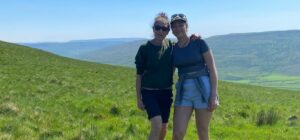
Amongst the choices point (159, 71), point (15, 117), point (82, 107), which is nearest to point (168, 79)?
point (159, 71)

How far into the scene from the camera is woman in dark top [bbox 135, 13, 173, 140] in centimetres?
835

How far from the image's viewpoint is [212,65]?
813 centimetres

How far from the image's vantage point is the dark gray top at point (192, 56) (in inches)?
320

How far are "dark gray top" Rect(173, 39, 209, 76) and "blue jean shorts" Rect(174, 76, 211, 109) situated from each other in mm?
188

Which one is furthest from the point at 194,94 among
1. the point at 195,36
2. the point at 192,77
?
the point at 195,36

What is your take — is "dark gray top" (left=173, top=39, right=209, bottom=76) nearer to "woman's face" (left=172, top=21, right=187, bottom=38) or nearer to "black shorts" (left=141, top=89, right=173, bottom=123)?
"woman's face" (left=172, top=21, right=187, bottom=38)

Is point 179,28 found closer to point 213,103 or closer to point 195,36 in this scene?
point 195,36

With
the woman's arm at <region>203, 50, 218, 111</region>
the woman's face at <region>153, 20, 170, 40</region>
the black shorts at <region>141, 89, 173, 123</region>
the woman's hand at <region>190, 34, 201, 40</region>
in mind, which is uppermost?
the woman's face at <region>153, 20, 170, 40</region>

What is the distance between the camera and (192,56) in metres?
8.14

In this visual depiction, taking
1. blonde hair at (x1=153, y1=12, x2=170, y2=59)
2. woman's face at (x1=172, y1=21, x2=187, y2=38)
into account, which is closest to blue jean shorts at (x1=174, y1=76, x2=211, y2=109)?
blonde hair at (x1=153, y1=12, x2=170, y2=59)

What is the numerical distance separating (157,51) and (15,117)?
6.57 metres

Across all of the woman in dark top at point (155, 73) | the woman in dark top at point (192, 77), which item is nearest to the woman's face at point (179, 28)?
the woman in dark top at point (192, 77)

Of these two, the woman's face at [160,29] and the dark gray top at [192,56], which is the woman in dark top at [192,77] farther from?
the woman's face at [160,29]

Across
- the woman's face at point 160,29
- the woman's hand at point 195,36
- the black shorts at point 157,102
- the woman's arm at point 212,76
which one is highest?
the woman's face at point 160,29
